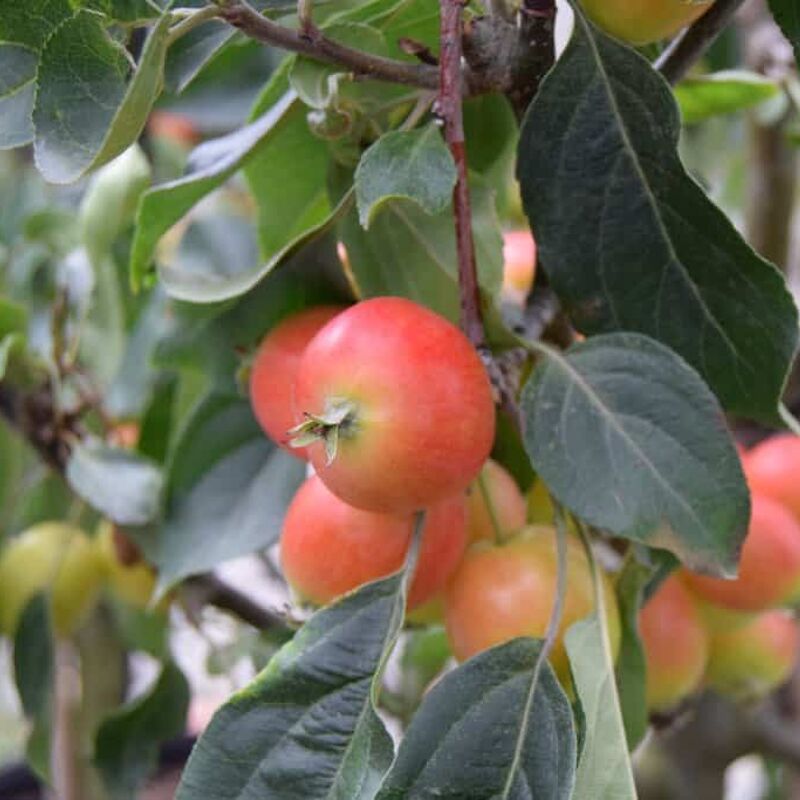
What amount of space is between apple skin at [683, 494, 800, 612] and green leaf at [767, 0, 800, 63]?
0.61 ft

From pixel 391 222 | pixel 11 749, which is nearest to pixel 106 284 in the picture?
pixel 391 222

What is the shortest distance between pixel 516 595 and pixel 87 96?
188mm

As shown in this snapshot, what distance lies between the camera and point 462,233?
0.35m

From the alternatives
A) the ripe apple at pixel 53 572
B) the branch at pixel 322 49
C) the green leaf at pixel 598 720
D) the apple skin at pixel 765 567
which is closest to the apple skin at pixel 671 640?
the apple skin at pixel 765 567

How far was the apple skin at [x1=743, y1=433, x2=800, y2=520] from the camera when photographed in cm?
51

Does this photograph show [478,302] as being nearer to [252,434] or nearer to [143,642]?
[252,434]

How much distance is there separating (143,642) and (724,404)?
0.44m

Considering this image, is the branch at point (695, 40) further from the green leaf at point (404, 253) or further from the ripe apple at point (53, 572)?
the ripe apple at point (53, 572)

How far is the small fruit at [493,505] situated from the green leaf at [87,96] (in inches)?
6.3

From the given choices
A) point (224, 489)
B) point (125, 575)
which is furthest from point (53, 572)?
point (224, 489)

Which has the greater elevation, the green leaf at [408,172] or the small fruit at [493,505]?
the green leaf at [408,172]

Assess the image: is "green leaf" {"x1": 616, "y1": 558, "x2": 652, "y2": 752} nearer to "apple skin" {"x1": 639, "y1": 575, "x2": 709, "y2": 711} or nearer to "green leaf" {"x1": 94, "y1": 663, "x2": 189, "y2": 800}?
"apple skin" {"x1": 639, "y1": 575, "x2": 709, "y2": 711}

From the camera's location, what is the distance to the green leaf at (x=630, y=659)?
41 cm

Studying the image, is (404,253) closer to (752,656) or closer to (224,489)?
(224,489)
